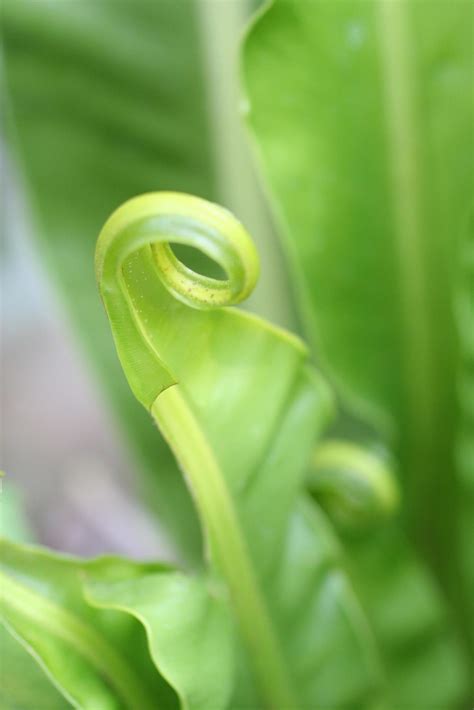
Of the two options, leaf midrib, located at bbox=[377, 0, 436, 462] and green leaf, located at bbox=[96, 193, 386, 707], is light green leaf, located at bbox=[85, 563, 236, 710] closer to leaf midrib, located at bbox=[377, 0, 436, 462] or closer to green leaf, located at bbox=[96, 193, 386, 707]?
green leaf, located at bbox=[96, 193, 386, 707]

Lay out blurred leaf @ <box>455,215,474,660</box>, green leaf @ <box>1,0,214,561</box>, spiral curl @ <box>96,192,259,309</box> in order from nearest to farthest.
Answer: spiral curl @ <box>96,192,259,309</box>
blurred leaf @ <box>455,215,474,660</box>
green leaf @ <box>1,0,214,561</box>

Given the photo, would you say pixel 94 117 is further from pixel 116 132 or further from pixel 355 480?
pixel 355 480

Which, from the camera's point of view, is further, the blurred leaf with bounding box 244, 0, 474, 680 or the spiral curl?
the blurred leaf with bounding box 244, 0, 474, 680

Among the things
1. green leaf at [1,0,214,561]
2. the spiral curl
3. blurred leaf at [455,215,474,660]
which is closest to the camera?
the spiral curl

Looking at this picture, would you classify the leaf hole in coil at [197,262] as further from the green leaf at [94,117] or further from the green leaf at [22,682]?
the green leaf at [22,682]

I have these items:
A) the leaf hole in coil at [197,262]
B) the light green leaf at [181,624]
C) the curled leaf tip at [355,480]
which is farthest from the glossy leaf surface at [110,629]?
the leaf hole in coil at [197,262]

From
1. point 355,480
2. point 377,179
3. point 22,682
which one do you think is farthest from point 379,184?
point 22,682

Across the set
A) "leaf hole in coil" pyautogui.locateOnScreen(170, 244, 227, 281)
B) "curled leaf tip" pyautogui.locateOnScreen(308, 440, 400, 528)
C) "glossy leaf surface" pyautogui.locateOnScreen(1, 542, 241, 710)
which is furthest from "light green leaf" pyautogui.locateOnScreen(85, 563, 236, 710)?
"leaf hole in coil" pyautogui.locateOnScreen(170, 244, 227, 281)

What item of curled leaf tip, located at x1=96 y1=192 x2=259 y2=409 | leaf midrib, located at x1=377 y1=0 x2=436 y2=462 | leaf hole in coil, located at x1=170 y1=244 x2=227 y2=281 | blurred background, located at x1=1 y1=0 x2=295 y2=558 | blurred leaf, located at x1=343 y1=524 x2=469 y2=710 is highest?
blurred background, located at x1=1 y1=0 x2=295 y2=558
